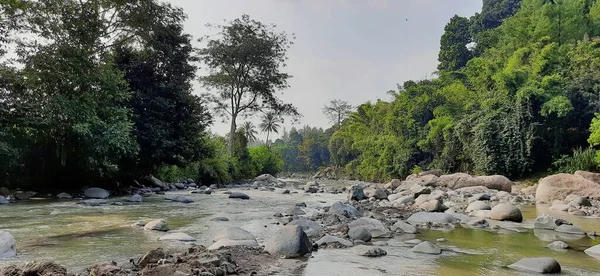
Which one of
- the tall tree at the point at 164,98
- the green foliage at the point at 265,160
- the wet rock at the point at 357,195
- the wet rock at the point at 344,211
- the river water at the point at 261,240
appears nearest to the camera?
the river water at the point at 261,240

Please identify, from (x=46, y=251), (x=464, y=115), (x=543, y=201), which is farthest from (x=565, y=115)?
(x=46, y=251)

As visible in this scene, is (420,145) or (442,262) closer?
(442,262)

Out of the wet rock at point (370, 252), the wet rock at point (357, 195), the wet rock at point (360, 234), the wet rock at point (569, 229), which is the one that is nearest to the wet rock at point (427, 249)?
the wet rock at point (370, 252)

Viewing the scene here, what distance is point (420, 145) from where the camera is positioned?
28.7m

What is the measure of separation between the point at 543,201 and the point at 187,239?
11488 millimetres

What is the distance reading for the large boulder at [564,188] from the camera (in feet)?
39.0

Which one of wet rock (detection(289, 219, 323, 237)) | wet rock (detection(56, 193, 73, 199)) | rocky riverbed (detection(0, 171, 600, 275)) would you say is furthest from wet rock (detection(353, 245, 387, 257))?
wet rock (detection(56, 193, 73, 199))

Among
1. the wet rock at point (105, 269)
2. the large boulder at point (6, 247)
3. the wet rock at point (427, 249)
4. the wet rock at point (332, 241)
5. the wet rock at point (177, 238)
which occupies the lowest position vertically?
the wet rock at point (427, 249)

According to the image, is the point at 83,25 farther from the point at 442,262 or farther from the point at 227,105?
the point at 227,105

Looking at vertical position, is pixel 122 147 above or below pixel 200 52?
below

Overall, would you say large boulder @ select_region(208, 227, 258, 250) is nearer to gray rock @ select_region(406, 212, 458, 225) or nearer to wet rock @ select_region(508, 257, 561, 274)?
wet rock @ select_region(508, 257, 561, 274)

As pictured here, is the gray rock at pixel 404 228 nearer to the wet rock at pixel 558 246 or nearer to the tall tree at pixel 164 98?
the wet rock at pixel 558 246

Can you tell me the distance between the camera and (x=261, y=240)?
549 cm

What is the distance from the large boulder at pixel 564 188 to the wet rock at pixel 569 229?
247 inches
